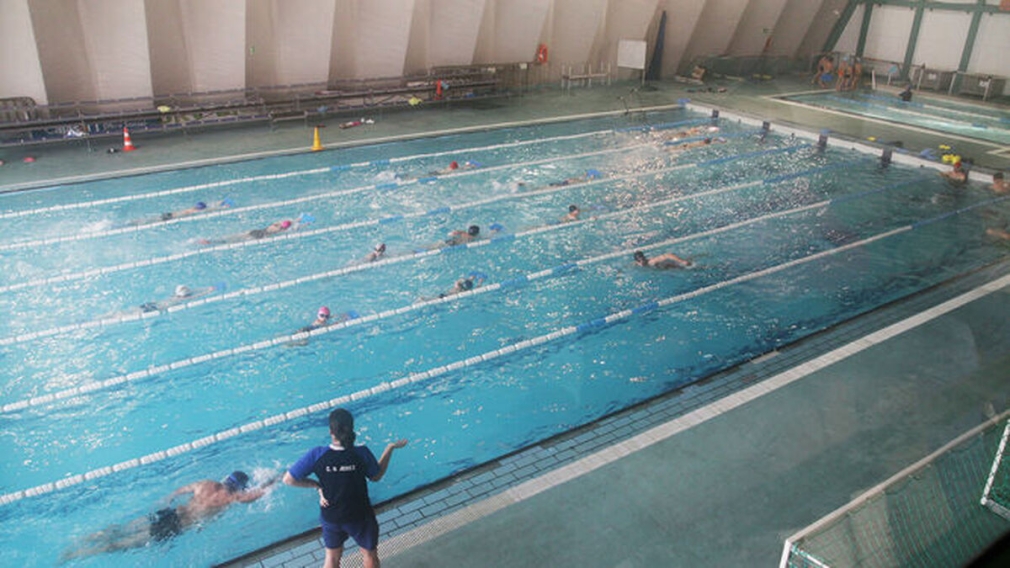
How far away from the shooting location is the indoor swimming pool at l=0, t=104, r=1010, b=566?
16.7ft

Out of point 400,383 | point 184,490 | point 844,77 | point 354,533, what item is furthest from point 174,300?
point 844,77

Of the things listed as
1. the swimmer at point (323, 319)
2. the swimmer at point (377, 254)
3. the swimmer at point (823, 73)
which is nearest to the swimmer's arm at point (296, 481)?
the swimmer at point (323, 319)

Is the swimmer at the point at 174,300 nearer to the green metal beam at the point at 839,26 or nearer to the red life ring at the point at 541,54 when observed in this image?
the red life ring at the point at 541,54

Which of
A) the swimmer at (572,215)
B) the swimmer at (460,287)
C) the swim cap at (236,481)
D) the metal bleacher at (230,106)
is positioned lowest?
the swim cap at (236,481)

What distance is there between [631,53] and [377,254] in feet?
44.1

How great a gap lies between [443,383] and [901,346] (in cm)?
431

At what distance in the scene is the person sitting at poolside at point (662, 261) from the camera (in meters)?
8.28

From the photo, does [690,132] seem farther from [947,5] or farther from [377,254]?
[947,5]

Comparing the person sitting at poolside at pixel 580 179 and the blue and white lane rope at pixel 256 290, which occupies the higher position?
the person sitting at poolside at pixel 580 179

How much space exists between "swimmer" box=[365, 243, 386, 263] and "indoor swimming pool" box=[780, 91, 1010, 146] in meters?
13.8

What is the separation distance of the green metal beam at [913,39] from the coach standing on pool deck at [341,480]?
939 inches

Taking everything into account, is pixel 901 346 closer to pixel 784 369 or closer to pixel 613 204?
pixel 784 369

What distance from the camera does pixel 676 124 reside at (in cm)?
1545

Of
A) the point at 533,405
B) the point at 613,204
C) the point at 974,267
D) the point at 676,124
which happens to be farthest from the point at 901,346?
the point at 676,124
